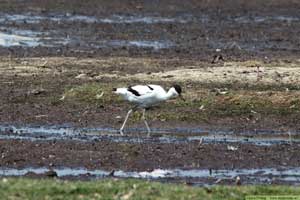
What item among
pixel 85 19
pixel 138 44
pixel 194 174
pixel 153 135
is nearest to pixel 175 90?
pixel 153 135

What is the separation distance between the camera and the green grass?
10.9 metres

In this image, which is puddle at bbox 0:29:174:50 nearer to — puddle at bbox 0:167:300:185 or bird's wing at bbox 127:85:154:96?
bird's wing at bbox 127:85:154:96

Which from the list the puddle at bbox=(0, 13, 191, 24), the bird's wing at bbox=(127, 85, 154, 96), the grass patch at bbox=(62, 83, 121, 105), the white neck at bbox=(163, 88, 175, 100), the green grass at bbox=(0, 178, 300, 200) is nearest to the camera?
the green grass at bbox=(0, 178, 300, 200)

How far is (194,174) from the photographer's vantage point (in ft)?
45.1

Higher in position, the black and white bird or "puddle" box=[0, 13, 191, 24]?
the black and white bird

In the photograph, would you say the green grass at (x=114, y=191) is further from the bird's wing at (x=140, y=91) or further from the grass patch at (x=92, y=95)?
the grass patch at (x=92, y=95)

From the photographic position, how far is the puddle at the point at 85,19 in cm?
3531

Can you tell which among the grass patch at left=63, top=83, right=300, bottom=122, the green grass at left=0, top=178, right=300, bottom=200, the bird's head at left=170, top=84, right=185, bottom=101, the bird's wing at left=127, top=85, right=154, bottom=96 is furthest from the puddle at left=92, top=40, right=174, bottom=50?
the green grass at left=0, top=178, right=300, bottom=200

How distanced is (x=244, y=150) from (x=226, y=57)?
34.9 feet

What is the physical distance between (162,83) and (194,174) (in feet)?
25.2

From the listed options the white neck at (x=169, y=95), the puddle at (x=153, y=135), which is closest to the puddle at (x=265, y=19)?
the white neck at (x=169, y=95)

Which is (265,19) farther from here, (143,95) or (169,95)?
(143,95)

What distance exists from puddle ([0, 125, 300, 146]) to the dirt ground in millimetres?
401

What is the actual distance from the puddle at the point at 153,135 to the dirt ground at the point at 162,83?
1.31 ft
